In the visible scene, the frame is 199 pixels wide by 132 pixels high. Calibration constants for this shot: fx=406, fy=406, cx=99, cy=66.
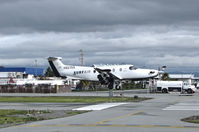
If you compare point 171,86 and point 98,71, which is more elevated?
point 98,71

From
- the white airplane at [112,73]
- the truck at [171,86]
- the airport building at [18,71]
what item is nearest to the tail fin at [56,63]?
the white airplane at [112,73]

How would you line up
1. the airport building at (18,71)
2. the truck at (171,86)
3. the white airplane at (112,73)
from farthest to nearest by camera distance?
1. the airport building at (18,71)
2. the white airplane at (112,73)
3. the truck at (171,86)

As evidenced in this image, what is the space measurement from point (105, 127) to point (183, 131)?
3218mm

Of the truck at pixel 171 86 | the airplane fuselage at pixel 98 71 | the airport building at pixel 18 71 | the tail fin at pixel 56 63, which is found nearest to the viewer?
the truck at pixel 171 86

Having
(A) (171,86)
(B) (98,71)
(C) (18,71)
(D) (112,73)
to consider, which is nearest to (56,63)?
(B) (98,71)

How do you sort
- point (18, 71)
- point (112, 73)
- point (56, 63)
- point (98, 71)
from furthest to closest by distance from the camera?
1. point (18, 71)
2. point (56, 63)
3. point (112, 73)
4. point (98, 71)

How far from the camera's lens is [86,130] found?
15961 millimetres

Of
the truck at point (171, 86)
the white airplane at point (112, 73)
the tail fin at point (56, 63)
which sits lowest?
the truck at point (171, 86)

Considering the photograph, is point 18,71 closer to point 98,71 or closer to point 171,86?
point 98,71

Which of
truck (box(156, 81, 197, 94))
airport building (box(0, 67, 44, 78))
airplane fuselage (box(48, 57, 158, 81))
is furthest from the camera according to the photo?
airport building (box(0, 67, 44, 78))

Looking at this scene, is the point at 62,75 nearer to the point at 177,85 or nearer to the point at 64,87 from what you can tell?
the point at 64,87

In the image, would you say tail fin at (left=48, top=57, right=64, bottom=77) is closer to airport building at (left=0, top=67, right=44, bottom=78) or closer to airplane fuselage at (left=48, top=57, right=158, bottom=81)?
airplane fuselage at (left=48, top=57, right=158, bottom=81)

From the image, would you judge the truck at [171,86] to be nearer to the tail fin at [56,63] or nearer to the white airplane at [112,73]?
the white airplane at [112,73]

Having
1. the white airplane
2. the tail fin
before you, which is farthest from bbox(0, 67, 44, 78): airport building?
the white airplane
